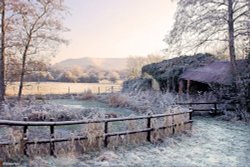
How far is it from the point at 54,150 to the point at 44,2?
16997 mm

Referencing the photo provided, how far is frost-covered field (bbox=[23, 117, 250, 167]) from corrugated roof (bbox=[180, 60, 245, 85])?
26.4 ft

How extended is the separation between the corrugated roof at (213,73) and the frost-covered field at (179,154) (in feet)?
26.4

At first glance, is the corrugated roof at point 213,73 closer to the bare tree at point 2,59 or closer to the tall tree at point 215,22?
the tall tree at point 215,22

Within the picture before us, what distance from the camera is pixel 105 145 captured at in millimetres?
9273

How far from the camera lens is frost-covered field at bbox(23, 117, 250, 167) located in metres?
7.93

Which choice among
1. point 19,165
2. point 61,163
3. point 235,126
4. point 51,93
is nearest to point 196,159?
point 61,163

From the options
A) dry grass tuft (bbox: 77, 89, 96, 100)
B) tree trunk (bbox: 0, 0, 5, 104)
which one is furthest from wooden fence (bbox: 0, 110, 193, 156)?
dry grass tuft (bbox: 77, 89, 96, 100)

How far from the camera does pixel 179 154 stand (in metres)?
9.23

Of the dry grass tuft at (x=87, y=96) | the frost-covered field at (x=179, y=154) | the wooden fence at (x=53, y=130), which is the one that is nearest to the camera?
the wooden fence at (x=53, y=130)

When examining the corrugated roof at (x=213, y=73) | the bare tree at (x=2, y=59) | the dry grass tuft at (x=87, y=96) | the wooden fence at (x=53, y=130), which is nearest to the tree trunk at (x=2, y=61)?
the bare tree at (x=2, y=59)

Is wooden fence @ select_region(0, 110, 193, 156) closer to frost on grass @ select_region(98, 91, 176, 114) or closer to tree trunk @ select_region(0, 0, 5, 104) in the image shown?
frost on grass @ select_region(98, 91, 176, 114)

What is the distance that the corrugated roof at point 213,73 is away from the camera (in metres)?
20.1

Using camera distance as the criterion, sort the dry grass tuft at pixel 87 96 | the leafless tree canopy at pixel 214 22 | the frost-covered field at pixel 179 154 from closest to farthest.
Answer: the frost-covered field at pixel 179 154, the leafless tree canopy at pixel 214 22, the dry grass tuft at pixel 87 96

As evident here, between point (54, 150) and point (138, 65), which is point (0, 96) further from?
point (138, 65)
